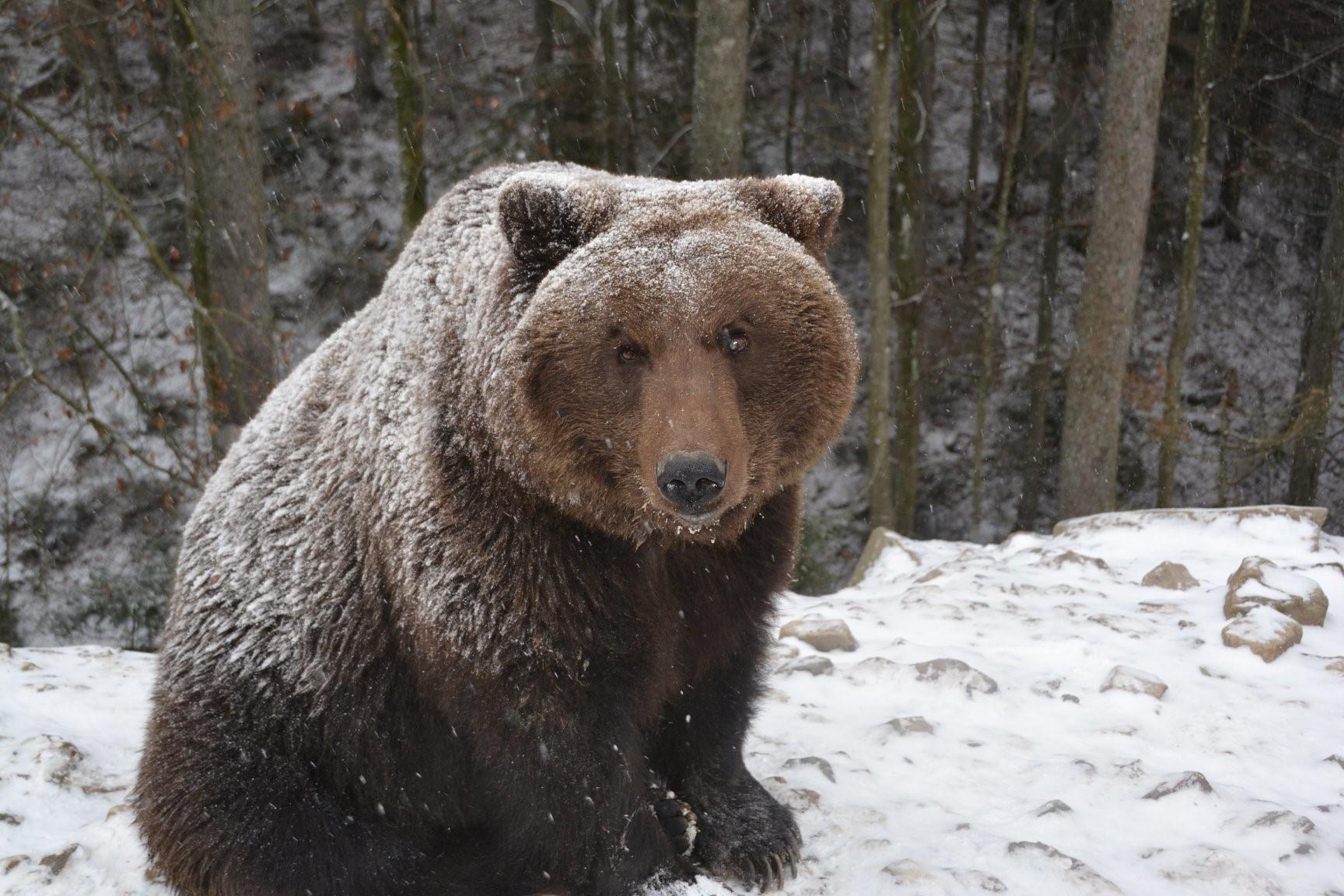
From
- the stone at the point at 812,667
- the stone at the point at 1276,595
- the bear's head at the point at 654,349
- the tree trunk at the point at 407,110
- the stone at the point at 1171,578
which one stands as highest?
the tree trunk at the point at 407,110

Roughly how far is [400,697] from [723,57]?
6685 millimetres

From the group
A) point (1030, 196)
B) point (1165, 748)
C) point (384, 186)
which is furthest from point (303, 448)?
point (1030, 196)

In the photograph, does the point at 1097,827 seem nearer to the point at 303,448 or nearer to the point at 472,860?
the point at 472,860

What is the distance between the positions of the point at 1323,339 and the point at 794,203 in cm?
1348

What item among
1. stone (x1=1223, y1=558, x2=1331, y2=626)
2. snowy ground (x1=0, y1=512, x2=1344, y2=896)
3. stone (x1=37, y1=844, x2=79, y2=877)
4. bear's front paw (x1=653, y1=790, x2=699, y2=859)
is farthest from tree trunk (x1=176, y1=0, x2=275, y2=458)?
stone (x1=1223, y1=558, x2=1331, y2=626)

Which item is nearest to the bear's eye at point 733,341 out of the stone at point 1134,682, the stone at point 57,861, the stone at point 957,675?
the stone at point 957,675

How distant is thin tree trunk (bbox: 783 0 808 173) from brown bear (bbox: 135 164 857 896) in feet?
48.9

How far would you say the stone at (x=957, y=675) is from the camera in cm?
438

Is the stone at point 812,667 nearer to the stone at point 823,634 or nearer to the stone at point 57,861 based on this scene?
the stone at point 823,634

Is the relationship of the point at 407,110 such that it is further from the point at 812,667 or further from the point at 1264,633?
the point at 1264,633

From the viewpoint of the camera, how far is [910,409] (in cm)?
1320

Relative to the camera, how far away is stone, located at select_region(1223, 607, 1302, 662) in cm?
451

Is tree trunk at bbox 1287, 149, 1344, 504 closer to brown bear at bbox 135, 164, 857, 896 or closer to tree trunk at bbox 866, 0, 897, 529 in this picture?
tree trunk at bbox 866, 0, 897, 529

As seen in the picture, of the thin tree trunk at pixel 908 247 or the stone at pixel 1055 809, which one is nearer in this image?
the stone at pixel 1055 809
